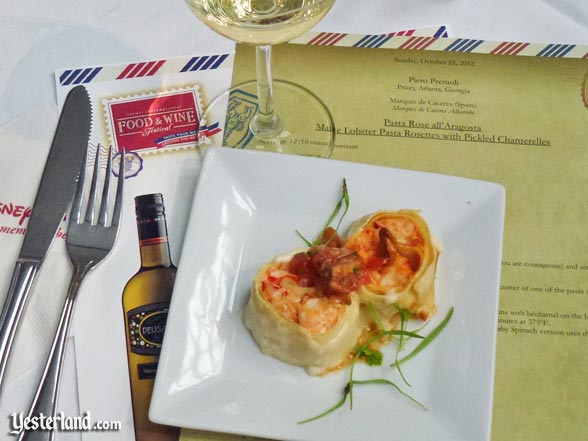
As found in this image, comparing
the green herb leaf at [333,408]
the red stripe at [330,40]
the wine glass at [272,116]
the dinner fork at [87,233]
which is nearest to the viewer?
the green herb leaf at [333,408]

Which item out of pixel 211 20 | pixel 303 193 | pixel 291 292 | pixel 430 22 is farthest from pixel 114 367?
pixel 430 22

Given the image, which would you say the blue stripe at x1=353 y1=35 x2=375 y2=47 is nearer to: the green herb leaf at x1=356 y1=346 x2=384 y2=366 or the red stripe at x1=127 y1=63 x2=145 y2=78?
the red stripe at x1=127 y1=63 x2=145 y2=78

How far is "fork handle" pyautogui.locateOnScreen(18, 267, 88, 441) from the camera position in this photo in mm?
818

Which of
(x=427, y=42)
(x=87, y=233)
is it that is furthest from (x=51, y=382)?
(x=427, y=42)

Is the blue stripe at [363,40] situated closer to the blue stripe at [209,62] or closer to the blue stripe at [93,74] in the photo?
the blue stripe at [209,62]

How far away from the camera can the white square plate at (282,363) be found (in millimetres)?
795

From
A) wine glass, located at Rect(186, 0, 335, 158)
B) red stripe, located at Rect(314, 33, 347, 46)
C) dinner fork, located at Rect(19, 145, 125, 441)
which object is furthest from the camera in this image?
red stripe, located at Rect(314, 33, 347, 46)

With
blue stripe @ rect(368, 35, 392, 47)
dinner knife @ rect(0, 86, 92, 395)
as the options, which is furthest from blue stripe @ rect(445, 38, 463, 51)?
dinner knife @ rect(0, 86, 92, 395)

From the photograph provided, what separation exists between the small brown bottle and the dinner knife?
121 millimetres

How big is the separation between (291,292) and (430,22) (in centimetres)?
62

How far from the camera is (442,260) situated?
0.92m

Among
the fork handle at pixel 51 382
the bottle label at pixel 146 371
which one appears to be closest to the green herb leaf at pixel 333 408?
the bottle label at pixel 146 371

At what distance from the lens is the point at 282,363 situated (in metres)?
0.85

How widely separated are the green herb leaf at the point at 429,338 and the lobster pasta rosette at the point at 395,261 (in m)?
0.02
